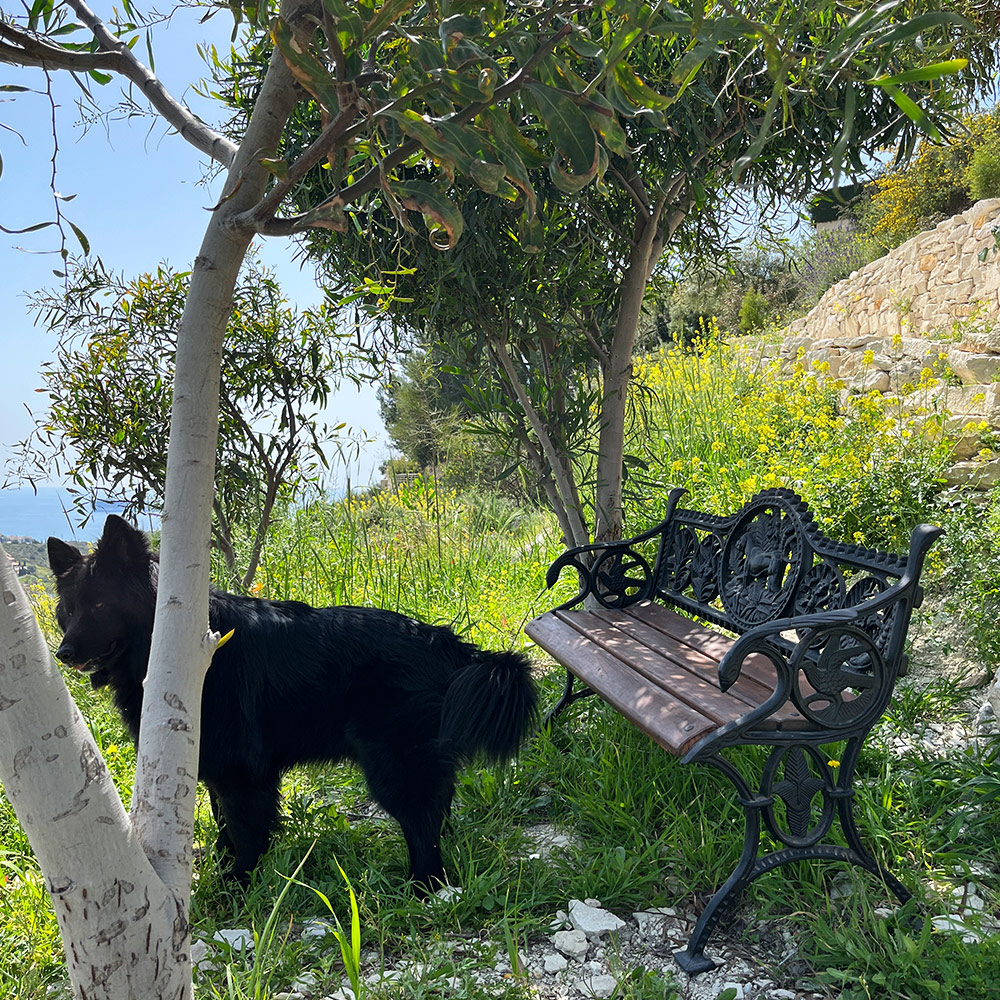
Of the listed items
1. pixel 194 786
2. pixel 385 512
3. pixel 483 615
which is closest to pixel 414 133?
pixel 194 786

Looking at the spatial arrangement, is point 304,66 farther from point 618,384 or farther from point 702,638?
point 618,384

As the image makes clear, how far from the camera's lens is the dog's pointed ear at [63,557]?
99.7 inches

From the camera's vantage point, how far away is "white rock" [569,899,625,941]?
88.0 inches

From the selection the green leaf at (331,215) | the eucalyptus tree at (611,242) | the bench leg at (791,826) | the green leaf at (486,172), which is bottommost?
the bench leg at (791,826)

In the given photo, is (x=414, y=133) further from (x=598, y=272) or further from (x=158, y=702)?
(x=598, y=272)

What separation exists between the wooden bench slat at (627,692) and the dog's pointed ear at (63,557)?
5.71 ft

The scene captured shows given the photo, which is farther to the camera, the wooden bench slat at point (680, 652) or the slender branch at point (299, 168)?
the wooden bench slat at point (680, 652)

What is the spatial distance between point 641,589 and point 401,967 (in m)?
2.10

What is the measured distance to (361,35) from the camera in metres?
1.08

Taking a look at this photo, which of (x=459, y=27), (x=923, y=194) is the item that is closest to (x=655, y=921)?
(x=459, y=27)

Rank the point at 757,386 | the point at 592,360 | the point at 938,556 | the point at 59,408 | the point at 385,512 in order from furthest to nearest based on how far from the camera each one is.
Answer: the point at 757,386
the point at 385,512
the point at 59,408
the point at 592,360
the point at 938,556

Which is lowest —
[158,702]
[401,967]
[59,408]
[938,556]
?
[401,967]

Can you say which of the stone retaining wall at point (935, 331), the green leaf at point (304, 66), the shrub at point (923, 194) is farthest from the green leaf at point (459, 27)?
the shrub at point (923, 194)

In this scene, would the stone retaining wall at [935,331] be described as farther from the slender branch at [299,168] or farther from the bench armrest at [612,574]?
the slender branch at [299,168]
